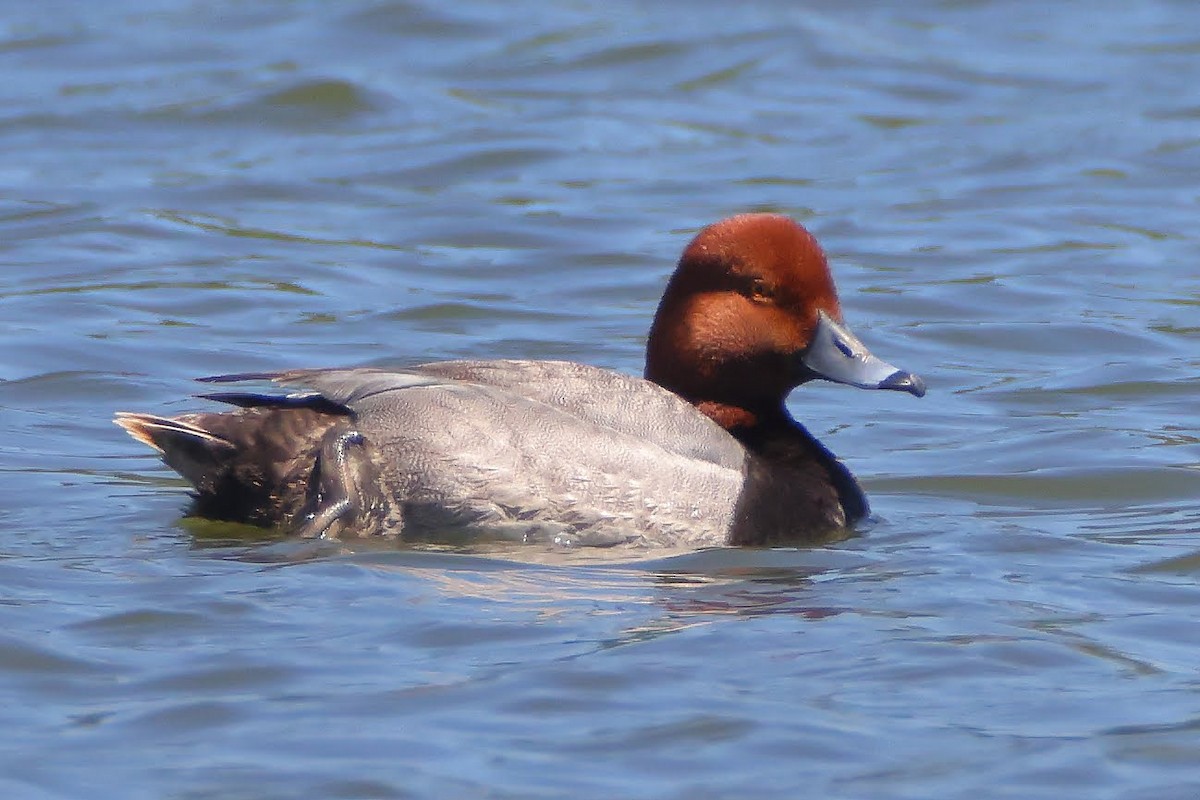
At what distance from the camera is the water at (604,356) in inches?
184

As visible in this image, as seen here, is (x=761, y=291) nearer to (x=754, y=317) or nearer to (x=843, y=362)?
(x=754, y=317)

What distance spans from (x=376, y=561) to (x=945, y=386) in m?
3.52

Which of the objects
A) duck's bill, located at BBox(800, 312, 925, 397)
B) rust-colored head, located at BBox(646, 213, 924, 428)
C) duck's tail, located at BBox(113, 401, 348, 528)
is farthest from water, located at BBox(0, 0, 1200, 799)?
rust-colored head, located at BBox(646, 213, 924, 428)

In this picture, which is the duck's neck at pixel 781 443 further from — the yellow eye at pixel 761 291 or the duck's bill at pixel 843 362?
the yellow eye at pixel 761 291

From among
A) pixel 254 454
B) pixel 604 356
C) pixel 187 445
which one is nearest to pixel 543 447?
pixel 254 454

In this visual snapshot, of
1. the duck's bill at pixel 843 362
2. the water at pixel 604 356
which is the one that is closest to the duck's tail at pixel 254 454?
the water at pixel 604 356

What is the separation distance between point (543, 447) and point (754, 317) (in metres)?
0.86

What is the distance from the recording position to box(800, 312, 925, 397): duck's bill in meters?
6.52

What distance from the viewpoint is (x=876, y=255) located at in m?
10.9

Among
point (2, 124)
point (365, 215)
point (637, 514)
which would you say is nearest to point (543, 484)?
point (637, 514)

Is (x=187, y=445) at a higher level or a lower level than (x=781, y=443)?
higher

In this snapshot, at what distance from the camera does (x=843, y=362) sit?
653 centimetres

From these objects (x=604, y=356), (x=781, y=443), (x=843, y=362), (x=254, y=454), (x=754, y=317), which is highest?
(x=754, y=317)

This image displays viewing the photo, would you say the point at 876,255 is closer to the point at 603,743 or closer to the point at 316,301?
the point at 316,301
